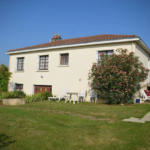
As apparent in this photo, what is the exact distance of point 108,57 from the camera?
1174 centimetres

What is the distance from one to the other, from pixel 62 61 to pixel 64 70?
96cm

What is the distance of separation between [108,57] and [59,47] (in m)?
4.91

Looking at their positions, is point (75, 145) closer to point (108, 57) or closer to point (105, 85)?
point (105, 85)

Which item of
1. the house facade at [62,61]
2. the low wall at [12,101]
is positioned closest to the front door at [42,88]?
the house facade at [62,61]

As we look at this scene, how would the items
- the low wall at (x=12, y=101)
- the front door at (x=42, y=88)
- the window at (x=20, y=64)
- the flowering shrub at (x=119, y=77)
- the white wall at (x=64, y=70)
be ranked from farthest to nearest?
the window at (x=20, y=64) < the front door at (x=42, y=88) < the white wall at (x=64, y=70) < the low wall at (x=12, y=101) < the flowering shrub at (x=119, y=77)

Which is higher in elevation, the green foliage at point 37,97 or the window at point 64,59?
the window at point 64,59

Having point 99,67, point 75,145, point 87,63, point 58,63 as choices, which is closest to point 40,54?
point 58,63

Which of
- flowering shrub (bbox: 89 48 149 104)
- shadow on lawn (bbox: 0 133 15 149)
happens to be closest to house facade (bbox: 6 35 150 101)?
flowering shrub (bbox: 89 48 149 104)

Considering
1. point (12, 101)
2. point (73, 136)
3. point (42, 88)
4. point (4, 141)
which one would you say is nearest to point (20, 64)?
point (42, 88)

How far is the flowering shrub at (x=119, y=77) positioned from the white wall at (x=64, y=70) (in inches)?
53.7

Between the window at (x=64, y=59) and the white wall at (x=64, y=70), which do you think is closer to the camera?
the white wall at (x=64, y=70)

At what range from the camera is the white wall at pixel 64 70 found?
1359 cm

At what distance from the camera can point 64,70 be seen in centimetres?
1486

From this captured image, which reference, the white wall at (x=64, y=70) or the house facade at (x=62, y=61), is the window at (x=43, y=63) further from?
the white wall at (x=64, y=70)
